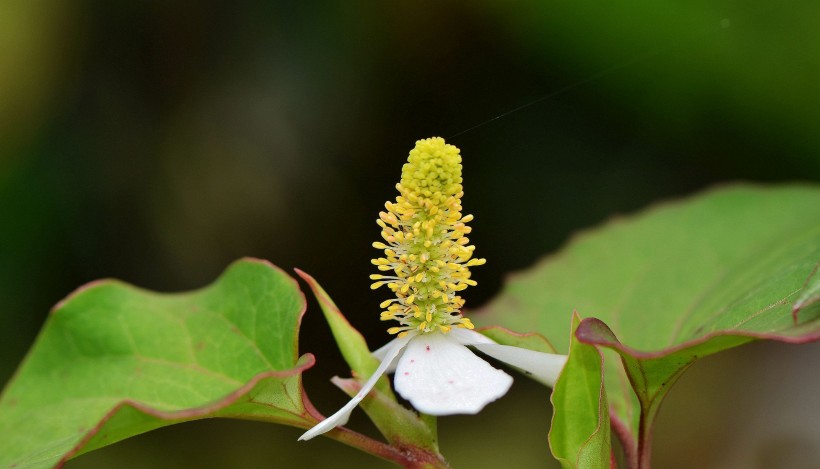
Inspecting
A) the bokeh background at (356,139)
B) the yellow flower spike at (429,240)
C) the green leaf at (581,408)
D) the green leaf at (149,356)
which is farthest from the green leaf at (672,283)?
the bokeh background at (356,139)

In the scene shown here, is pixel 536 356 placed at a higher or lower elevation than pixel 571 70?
lower

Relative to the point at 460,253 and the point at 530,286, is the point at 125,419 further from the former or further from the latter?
the point at 530,286

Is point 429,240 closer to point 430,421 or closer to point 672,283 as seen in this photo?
point 430,421

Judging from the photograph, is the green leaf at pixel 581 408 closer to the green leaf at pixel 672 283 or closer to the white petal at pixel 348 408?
the green leaf at pixel 672 283

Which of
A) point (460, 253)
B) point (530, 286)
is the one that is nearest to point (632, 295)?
point (530, 286)

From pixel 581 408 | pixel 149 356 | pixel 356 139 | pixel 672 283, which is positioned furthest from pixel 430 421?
pixel 356 139

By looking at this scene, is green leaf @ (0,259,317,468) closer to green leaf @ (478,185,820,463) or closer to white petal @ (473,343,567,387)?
white petal @ (473,343,567,387)
